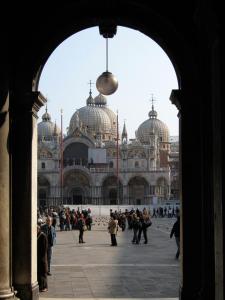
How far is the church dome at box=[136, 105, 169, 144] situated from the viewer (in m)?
114

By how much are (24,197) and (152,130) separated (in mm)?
103634

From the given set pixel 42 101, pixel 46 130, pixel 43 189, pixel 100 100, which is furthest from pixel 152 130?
pixel 42 101

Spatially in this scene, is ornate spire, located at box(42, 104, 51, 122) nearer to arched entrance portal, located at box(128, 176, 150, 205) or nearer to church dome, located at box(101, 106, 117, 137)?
church dome, located at box(101, 106, 117, 137)

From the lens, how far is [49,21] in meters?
10.3

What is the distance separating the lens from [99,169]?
9612 centimetres

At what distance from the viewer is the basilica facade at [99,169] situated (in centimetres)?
9581

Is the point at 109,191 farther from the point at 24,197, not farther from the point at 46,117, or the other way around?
the point at 24,197

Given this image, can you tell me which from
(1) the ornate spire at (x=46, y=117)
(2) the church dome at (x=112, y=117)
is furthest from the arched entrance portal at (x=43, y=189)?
(1) the ornate spire at (x=46, y=117)

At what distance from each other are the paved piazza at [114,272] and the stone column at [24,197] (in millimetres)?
1415

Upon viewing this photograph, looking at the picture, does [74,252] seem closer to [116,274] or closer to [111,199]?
[116,274]

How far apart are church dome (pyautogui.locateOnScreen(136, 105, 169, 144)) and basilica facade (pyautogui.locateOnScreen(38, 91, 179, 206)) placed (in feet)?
5.83

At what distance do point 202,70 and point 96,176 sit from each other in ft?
286

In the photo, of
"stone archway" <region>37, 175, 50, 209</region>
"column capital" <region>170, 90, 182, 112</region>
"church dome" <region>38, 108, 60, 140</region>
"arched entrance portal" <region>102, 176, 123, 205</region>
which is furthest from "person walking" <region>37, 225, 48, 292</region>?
"church dome" <region>38, 108, 60, 140</region>

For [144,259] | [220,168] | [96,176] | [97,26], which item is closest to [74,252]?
[144,259]
